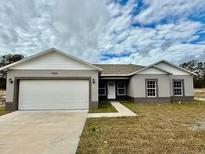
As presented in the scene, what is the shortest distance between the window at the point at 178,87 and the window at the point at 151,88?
3.58m

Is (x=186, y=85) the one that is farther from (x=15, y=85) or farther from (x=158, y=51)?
(x=15, y=85)

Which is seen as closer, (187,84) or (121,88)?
(187,84)

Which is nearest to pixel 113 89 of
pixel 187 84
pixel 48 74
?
pixel 187 84

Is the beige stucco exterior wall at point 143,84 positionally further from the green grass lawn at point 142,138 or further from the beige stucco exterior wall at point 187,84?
the green grass lawn at point 142,138

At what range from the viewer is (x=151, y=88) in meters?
18.6

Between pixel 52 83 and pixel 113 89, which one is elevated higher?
pixel 52 83

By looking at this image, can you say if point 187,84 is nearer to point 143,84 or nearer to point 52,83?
point 143,84

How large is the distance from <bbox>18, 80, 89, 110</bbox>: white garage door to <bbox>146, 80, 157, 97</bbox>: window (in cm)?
737

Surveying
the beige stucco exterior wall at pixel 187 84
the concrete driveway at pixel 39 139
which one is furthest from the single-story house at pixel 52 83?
the beige stucco exterior wall at pixel 187 84

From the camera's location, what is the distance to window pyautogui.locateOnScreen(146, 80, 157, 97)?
60.8 feet

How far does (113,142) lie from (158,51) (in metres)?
25.2

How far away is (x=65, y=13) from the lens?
14672 millimetres

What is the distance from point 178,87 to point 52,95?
1454 centimetres

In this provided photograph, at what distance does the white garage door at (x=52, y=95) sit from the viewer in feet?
45.8
